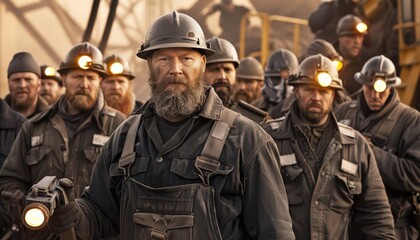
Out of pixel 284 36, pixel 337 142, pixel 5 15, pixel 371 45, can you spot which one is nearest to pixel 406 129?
pixel 337 142

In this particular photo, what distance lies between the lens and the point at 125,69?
9312mm

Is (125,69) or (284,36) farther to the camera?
(284,36)

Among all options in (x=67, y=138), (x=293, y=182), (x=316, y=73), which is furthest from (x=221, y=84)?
(x=293, y=182)

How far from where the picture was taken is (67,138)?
704 centimetres

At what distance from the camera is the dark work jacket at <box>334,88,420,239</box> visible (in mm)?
7152

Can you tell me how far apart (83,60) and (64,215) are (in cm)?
335

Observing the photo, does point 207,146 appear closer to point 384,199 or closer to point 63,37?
point 384,199

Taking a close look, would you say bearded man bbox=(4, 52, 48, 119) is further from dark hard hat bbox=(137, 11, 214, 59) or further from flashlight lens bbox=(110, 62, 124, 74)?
dark hard hat bbox=(137, 11, 214, 59)

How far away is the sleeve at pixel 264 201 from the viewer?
4.22 meters

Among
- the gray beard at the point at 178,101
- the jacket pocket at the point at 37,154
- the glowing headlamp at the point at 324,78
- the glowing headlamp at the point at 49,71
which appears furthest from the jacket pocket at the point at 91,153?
the glowing headlamp at the point at 49,71

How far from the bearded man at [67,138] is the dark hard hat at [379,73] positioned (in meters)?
2.22

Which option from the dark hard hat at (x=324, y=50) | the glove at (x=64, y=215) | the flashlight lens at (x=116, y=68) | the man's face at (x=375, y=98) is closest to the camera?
the glove at (x=64, y=215)

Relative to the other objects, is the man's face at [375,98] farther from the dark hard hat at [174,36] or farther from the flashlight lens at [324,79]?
the dark hard hat at [174,36]

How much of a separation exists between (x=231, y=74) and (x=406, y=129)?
4.72 feet
